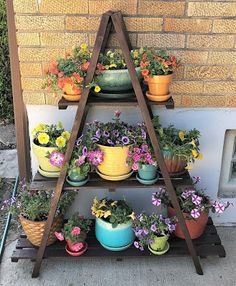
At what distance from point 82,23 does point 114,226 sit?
3.99 ft

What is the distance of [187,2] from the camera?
7.31 feet

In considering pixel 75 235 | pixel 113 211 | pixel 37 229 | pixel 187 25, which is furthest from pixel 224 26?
pixel 37 229

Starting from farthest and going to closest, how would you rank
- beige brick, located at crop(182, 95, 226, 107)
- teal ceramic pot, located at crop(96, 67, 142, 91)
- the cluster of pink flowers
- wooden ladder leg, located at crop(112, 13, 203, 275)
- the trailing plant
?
beige brick, located at crop(182, 95, 226, 107) → the trailing plant → the cluster of pink flowers → teal ceramic pot, located at crop(96, 67, 142, 91) → wooden ladder leg, located at crop(112, 13, 203, 275)

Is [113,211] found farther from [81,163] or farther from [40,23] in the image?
[40,23]

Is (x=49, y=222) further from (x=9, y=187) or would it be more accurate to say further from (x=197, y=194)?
(x=9, y=187)

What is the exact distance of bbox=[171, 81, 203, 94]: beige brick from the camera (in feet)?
7.89

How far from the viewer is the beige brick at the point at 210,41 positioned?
2301 mm

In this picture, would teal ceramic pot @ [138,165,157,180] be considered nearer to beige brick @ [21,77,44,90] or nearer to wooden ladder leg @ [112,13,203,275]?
wooden ladder leg @ [112,13,203,275]

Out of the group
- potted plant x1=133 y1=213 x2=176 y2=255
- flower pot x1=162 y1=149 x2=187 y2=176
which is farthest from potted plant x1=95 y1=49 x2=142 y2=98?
potted plant x1=133 y1=213 x2=176 y2=255

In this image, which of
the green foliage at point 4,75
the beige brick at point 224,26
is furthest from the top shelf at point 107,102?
the green foliage at point 4,75

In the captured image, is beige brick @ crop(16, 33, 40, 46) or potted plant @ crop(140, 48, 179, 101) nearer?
potted plant @ crop(140, 48, 179, 101)

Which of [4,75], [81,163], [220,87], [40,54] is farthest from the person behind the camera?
[4,75]

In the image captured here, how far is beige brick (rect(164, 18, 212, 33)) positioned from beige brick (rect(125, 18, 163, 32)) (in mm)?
47

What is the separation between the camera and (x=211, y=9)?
7.37 ft
